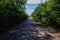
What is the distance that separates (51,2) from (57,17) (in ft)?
9.45

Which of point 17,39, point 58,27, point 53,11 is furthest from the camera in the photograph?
point 58,27

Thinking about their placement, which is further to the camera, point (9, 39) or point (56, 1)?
point (56, 1)

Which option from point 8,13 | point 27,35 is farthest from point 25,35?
point 8,13

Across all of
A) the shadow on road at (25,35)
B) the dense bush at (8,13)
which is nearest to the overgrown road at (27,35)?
the shadow on road at (25,35)

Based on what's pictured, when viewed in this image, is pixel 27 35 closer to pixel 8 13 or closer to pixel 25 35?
pixel 25 35

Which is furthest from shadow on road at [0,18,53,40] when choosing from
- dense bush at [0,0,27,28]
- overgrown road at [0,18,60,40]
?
dense bush at [0,0,27,28]

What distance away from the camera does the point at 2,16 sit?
19578 millimetres

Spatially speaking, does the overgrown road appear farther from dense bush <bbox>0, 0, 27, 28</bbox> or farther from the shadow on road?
dense bush <bbox>0, 0, 27, 28</bbox>

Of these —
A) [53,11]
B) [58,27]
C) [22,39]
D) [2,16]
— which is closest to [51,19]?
[58,27]

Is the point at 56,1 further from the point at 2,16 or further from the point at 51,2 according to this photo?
the point at 2,16

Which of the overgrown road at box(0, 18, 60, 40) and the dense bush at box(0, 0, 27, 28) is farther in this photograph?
the dense bush at box(0, 0, 27, 28)

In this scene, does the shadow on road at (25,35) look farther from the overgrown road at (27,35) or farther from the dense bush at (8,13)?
the dense bush at (8,13)

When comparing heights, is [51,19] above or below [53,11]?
below

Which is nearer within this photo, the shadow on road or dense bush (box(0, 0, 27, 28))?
the shadow on road
